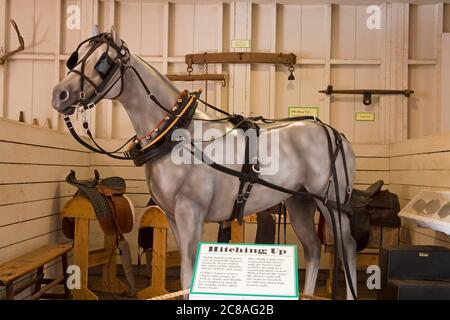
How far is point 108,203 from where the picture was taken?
9.24 feet

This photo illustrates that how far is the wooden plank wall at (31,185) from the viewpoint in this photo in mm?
2346

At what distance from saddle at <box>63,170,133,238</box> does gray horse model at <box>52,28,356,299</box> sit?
38.2 inches

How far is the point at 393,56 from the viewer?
377 centimetres

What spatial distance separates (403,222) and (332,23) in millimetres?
1991

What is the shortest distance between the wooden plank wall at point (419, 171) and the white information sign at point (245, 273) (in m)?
1.75

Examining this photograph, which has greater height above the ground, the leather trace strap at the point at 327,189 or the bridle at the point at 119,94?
the bridle at the point at 119,94

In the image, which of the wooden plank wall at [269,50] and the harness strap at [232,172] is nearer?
the harness strap at [232,172]

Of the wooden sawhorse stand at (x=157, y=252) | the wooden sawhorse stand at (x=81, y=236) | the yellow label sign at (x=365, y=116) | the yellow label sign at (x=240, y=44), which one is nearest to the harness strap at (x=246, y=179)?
the wooden sawhorse stand at (x=157, y=252)

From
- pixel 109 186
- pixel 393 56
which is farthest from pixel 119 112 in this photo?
pixel 393 56

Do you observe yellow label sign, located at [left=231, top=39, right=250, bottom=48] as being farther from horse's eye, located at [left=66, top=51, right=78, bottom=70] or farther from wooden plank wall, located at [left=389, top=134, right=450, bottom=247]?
horse's eye, located at [left=66, top=51, right=78, bottom=70]

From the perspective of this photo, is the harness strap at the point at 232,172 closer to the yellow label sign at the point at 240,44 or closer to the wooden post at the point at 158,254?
the wooden post at the point at 158,254

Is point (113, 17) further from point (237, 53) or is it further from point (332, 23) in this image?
point (332, 23)

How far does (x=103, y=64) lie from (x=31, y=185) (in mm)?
1350
